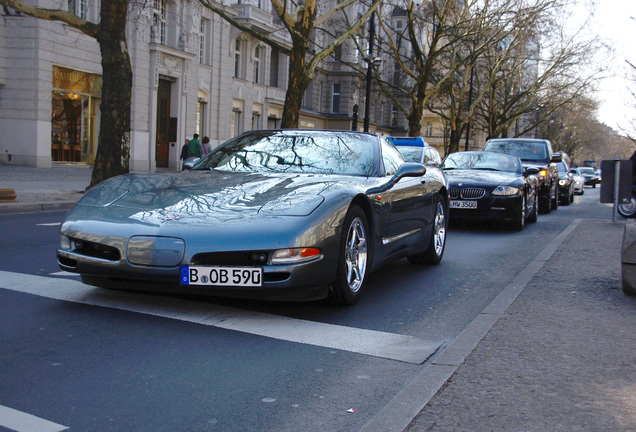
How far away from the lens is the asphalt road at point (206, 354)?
304 centimetres

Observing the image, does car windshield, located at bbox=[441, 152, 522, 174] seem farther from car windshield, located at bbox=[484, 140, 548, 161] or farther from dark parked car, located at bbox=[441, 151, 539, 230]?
car windshield, located at bbox=[484, 140, 548, 161]

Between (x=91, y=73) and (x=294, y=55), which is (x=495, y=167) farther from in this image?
(x=91, y=73)

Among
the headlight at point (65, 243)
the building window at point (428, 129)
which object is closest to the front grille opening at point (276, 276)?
the headlight at point (65, 243)

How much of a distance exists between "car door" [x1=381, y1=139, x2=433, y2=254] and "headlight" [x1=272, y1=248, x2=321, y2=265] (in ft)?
4.51

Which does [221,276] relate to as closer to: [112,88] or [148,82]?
[112,88]

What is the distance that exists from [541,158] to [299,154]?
1299 cm

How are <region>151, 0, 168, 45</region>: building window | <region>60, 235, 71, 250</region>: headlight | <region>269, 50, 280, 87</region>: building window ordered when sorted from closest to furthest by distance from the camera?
1. <region>60, 235, 71, 250</region>: headlight
2. <region>151, 0, 168, 45</region>: building window
3. <region>269, 50, 280, 87</region>: building window

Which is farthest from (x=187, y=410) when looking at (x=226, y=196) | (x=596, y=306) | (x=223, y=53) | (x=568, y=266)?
(x=223, y=53)

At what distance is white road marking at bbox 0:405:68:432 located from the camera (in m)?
2.76

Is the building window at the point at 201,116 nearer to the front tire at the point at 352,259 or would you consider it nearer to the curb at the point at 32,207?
the curb at the point at 32,207

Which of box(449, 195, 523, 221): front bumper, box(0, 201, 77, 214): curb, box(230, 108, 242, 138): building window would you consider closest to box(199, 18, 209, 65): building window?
box(230, 108, 242, 138): building window

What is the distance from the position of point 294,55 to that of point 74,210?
1625 centimetres

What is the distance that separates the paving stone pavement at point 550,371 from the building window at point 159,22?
26749 mm

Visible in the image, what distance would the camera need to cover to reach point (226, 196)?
Result: 5.05 metres
